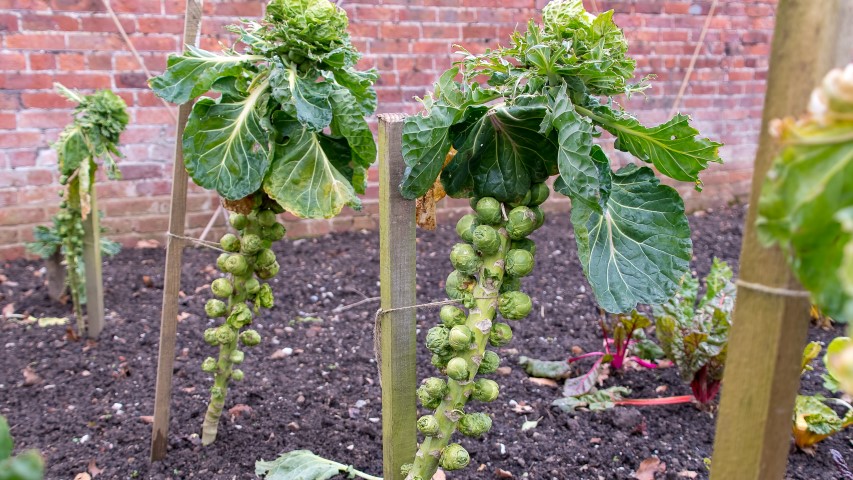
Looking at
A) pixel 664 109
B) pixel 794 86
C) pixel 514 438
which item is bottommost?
pixel 514 438

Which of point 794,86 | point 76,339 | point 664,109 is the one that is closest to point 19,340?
point 76,339

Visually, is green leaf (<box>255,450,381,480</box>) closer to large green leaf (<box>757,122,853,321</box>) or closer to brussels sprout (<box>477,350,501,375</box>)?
brussels sprout (<box>477,350,501,375</box>)

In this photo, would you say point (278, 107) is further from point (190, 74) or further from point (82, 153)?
point (82, 153)

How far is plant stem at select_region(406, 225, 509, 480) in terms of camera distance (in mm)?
1651

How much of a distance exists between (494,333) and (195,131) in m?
0.96

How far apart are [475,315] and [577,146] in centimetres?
48

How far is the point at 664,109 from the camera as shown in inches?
222

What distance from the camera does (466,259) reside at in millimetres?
1640

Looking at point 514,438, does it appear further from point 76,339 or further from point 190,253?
point 190,253

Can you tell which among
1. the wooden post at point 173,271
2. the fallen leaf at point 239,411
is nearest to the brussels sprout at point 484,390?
the wooden post at point 173,271

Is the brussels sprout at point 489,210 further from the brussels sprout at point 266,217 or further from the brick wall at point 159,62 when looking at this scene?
the brick wall at point 159,62

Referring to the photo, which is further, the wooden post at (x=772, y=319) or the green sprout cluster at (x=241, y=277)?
the green sprout cluster at (x=241, y=277)

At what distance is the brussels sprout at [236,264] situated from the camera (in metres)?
2.07

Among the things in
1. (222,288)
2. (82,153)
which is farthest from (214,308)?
(82,153)
